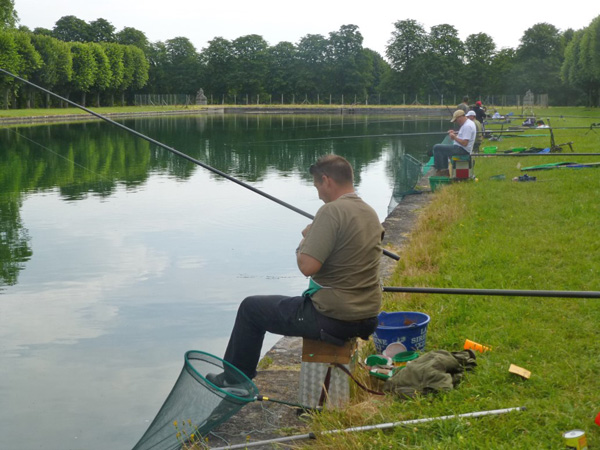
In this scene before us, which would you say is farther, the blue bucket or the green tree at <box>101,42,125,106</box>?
the green tree at <box>101,42,125,106</box>

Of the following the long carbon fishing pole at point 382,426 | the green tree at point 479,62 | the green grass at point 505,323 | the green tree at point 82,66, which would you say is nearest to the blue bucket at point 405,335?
the green grass at point 505,323

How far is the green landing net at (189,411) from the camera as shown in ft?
13.1

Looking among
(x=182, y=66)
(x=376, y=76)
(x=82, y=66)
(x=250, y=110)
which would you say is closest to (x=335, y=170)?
(x=82, y=66)

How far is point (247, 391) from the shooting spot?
423cm

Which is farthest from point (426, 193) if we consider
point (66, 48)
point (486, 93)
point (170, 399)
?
point (486, 93)

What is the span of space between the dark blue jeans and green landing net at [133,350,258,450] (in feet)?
1.40

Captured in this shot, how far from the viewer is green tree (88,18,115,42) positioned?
9719 centimetres

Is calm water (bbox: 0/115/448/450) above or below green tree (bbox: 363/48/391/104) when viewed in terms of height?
below

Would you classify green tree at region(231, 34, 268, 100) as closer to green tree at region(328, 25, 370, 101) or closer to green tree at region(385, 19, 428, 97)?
green tree at region(328, 25, 370, 101)

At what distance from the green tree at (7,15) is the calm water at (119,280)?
39398 mm

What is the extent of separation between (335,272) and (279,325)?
452 mm

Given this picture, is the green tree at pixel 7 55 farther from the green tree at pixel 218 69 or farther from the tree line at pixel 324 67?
the green tree at pixel 218 69

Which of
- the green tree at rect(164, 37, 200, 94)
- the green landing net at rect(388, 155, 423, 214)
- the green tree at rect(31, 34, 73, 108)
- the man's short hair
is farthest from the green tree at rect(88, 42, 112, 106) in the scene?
the man's short hair

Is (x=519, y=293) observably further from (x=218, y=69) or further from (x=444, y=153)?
(x=218, y=69)
